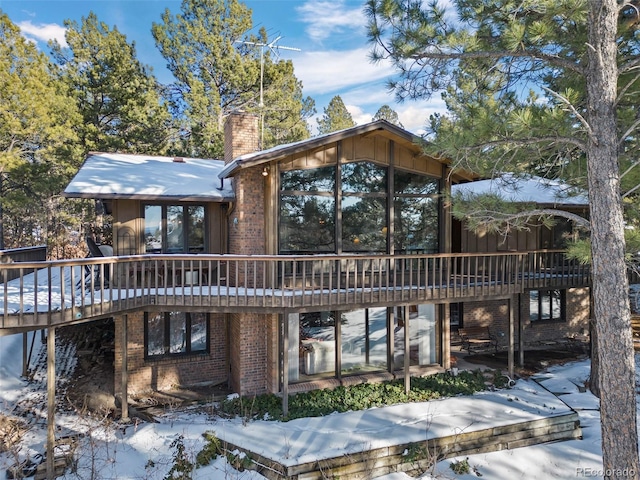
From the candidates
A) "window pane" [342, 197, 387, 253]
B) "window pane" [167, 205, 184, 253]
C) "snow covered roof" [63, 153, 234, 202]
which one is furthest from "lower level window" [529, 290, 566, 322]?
"window pane" [167, 205, 184, 253]

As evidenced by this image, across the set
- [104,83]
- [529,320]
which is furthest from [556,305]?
[104,83]

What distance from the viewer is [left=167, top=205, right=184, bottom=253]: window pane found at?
9.82 m

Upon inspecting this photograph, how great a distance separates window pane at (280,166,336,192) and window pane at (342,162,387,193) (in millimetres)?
328

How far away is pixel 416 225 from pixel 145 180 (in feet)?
23.3

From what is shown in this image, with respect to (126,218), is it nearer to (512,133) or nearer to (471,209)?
(471,209)

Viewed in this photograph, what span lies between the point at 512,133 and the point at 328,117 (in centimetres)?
2878

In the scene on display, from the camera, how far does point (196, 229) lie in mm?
10164

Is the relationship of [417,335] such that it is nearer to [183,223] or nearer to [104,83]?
[183,223]

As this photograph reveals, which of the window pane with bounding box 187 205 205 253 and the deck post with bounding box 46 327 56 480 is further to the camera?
the window pane with bounding box 187 205 205 253

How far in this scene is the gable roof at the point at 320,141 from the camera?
329 inches

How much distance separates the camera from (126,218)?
9.38 m

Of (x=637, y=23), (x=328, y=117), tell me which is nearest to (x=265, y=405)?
(x=637, y=23)

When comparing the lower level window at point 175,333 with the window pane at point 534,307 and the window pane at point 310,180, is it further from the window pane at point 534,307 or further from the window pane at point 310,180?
the window pane at point 534,307

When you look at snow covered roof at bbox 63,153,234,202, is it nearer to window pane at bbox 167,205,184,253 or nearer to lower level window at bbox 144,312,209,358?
window pane at bbox 167,205,184,253
